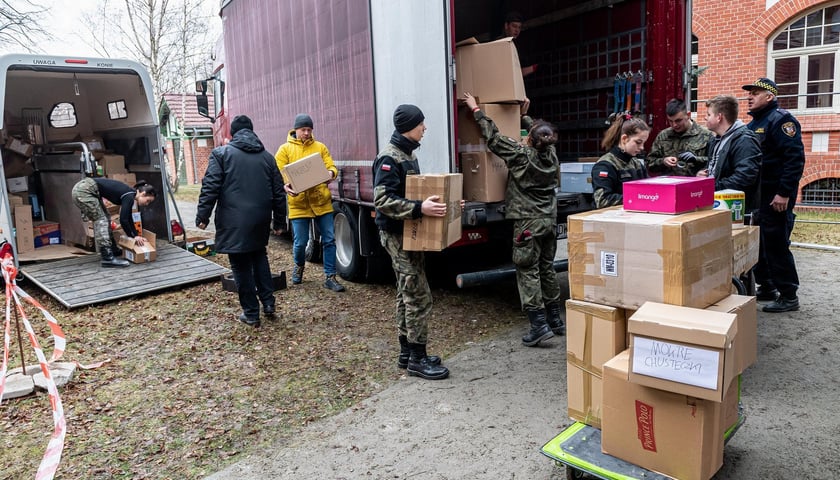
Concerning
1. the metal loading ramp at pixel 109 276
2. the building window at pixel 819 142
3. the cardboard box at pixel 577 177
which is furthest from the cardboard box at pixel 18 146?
the building window at pixel 819 142

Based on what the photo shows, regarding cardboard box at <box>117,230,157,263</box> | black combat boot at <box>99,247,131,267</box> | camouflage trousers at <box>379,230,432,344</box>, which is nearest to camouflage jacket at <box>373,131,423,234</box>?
camouflage trousers at <box>379,230,432,344</box>

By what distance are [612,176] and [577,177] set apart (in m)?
1.51

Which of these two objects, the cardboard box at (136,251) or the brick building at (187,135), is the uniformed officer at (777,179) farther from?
the brick building at (187,135)

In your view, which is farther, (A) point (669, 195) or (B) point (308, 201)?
(B) point (308, 201)

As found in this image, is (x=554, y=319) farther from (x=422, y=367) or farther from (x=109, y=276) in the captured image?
(x=109, y=276)

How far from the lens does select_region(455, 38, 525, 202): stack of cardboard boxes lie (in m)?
4.94

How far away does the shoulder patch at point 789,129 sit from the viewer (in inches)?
197

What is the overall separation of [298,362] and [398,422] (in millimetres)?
1283

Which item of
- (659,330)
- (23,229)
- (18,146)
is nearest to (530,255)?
(659,330)

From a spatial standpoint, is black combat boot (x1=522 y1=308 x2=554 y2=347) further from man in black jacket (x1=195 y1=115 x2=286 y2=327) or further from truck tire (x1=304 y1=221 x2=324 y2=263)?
truck tire (x1=304 y1=221 x2=324 y2=263)

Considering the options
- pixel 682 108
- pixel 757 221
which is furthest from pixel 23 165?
pixel 757 221

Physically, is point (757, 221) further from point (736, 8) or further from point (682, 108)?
point (736, 8)

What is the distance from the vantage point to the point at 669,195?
274 cm

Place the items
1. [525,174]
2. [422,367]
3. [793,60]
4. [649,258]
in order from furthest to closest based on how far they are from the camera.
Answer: [793,60] < [525,174] < [422,367] < [649,258]
